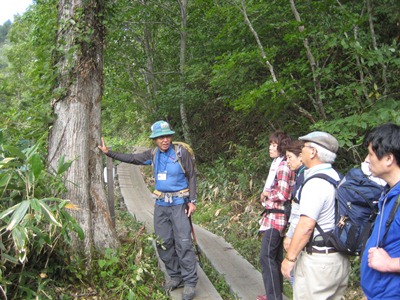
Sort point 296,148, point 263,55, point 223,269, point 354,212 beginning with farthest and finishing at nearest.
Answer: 1. point 263,55
2. point 223,269
3. point 296,148
4. point 354,212

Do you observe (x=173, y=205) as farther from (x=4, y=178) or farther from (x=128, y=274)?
(x=4, y=178)

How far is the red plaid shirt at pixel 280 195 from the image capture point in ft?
11.8

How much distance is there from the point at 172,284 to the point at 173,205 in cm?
91

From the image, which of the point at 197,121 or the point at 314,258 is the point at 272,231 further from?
the point at 197,121

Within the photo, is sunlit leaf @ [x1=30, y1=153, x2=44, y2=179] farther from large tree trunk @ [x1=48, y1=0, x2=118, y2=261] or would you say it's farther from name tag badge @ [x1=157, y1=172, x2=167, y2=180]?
name tag badge @ [x1=157, y1=172, x2=167, y2=180]

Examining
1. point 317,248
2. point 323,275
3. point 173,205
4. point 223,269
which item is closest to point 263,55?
point 173,205

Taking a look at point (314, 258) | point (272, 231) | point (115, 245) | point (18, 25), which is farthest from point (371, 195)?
point (18, 25)

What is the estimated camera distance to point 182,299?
3.79 metres

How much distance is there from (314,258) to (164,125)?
219 centimetres

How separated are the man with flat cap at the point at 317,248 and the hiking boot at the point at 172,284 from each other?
5.73 ft

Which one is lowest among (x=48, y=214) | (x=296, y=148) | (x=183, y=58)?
(x=48, y=214)

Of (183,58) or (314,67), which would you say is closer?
(314,67)

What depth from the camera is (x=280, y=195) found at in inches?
140

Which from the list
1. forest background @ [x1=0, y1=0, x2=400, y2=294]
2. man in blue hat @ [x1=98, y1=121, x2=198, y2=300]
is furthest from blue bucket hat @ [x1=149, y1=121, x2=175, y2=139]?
forest background @ [x1=0, y1=0, x2=400, y2=294]
